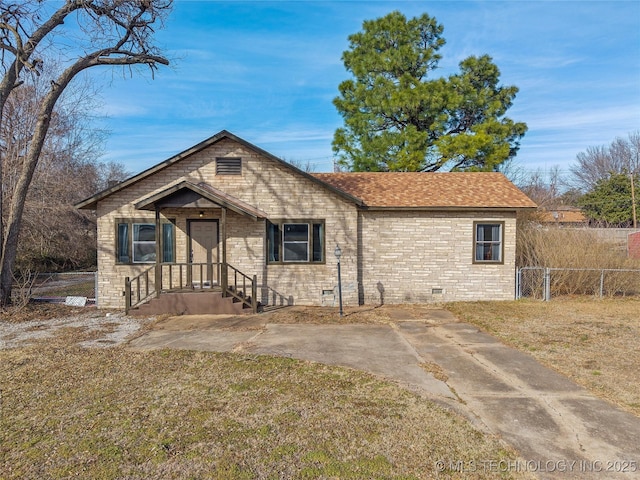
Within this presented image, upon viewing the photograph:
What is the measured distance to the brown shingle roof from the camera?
12055 mm

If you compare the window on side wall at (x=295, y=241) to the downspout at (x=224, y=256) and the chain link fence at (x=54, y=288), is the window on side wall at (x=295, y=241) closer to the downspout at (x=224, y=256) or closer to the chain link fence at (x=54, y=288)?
the downspout at (x=224, y=256)

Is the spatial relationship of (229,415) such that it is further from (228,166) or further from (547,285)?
(547,285)

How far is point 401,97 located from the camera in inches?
834

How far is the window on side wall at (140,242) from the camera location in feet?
37.6

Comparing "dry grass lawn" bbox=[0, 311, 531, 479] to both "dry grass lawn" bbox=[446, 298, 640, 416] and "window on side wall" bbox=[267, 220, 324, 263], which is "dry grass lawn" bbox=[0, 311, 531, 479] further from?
"window on side wall" bbox=[267, 220, 324, 263]

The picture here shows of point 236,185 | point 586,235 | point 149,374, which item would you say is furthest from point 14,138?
point 586,235

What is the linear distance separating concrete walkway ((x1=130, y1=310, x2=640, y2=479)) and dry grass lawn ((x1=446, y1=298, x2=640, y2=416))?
0.35 m

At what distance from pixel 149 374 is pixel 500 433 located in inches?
194

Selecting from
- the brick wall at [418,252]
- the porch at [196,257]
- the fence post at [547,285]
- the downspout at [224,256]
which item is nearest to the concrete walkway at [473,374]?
the downspout at [224,256]

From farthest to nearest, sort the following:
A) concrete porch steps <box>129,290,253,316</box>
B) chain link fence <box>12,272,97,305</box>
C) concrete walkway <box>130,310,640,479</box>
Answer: chain link fence <box>12,272,97,305</box> → concrete porch steps <box>129,290,253,316</box> → concrete walkway <box>130,310,640,479</box>

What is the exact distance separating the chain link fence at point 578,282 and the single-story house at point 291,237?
3.40 ft

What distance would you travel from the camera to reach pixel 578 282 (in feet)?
42.7

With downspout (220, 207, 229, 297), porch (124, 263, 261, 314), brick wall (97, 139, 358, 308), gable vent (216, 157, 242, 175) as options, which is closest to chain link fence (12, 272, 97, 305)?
brick wall (97, 139, 358, 308)

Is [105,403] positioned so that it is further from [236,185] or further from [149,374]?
[236,185]
